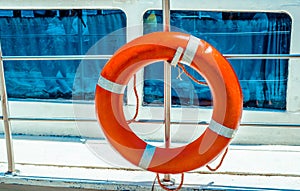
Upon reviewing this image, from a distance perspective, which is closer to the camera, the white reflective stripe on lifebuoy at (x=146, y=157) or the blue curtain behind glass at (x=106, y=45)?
the white reflective stripe on lifebuoy at (x=146, y=157)

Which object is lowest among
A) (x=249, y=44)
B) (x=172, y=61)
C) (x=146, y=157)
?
(x=146, y=157)

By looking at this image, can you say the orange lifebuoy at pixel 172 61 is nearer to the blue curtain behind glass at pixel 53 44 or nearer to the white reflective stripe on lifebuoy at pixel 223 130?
the white reflective stripe on lifebuoy at pixel 223 130

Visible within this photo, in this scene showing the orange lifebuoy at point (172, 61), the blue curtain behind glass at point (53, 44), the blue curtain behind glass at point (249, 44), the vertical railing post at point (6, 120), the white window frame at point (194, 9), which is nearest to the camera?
the orange lifebuoy at point (172, 61)

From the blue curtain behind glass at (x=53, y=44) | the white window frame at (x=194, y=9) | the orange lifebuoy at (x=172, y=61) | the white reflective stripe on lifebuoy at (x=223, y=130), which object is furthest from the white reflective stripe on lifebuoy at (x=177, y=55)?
the blue curtain behind glass at (x=53, y=44)

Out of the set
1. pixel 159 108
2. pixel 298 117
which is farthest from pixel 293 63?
pixel 159 108

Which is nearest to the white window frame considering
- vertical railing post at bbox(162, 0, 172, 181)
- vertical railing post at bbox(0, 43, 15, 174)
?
vertical railing post at bbox(0, 43, 15, 174)

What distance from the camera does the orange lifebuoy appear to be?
1.07 metres

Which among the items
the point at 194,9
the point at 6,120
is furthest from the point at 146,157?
the point at 194,9

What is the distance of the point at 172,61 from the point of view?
1.10m

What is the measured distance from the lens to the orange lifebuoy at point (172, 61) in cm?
107

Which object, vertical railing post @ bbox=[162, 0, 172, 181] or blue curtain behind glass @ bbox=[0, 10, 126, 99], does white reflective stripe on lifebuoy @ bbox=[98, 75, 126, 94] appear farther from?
blue curtain behind glass @ bbox=[0, 10, 126, 99]

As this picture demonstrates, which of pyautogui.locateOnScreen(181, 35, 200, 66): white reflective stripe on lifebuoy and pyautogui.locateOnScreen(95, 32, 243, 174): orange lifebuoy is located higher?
pyautogui.locateOnScreen(181, 35, 200, 66): white reflective stripe on lifebuoy

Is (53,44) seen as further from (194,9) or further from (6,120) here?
(6,120)

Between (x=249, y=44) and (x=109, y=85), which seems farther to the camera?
(x=249, y=44)
